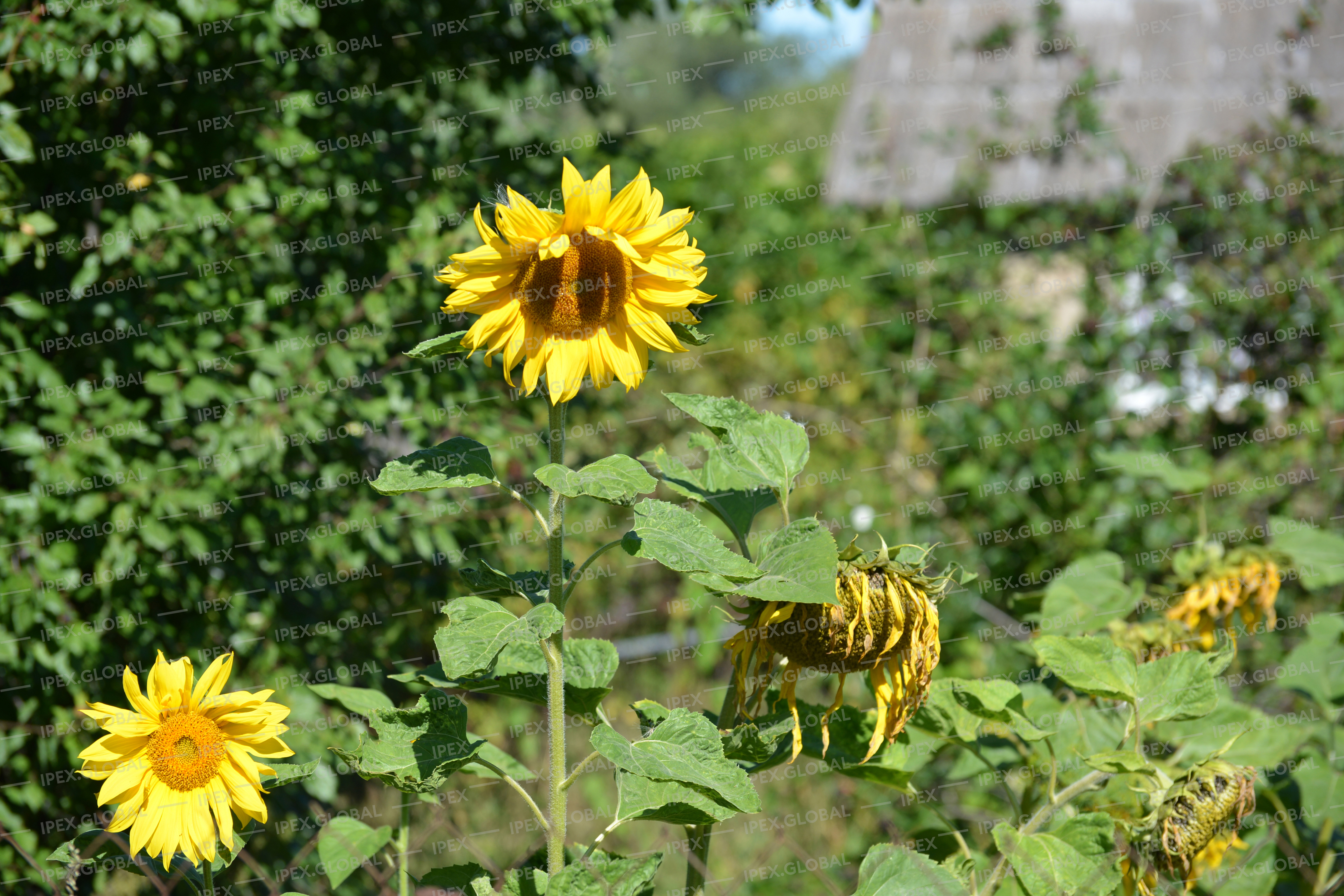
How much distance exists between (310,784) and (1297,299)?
11.6ft

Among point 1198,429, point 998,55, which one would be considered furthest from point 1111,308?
point 998,55

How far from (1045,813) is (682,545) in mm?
710

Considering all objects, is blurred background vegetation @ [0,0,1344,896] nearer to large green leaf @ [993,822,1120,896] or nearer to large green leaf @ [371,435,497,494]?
large green leaf @ [993,822,1120,896]

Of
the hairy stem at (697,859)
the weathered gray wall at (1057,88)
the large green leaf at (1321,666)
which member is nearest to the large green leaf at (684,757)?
the hairy stem at (697,859)

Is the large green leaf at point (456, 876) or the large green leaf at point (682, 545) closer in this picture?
the large green leaf at point (682, 545)

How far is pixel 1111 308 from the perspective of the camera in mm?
3814

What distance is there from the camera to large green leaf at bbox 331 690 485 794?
118 cm

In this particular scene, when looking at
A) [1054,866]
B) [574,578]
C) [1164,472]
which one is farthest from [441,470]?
[1164,472]

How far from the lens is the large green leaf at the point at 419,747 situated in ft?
3.87

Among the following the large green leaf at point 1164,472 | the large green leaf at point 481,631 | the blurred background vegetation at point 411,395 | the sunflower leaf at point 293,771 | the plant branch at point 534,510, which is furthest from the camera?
the blurred background vegetation at point 411,395

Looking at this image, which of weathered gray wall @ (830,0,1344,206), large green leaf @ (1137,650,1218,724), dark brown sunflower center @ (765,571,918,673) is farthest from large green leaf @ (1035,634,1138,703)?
weathered gray wall @ (830,0,1344,206)

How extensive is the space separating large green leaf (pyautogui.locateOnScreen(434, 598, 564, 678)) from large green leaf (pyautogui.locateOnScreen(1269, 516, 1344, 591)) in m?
1.59

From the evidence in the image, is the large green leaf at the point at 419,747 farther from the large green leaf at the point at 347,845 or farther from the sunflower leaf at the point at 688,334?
the sunflower leaf at the point at 688,334

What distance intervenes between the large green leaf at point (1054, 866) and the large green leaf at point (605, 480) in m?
0.69
